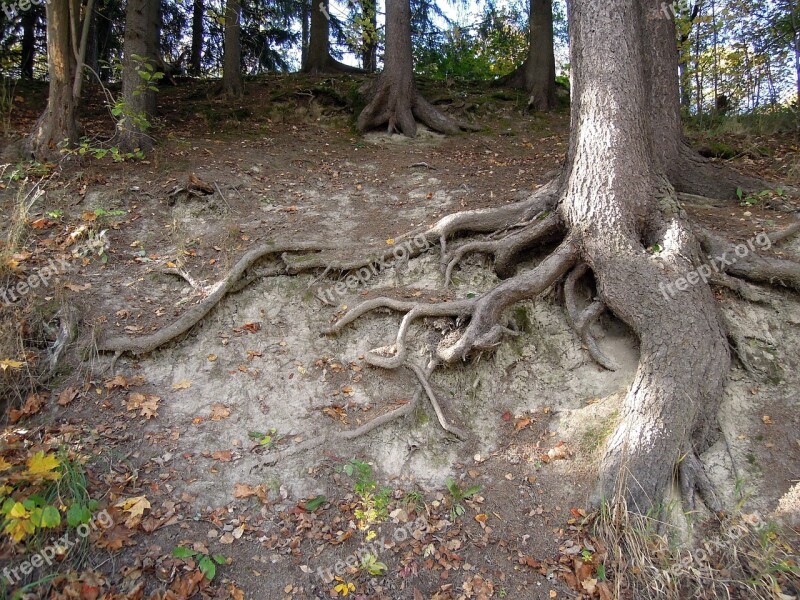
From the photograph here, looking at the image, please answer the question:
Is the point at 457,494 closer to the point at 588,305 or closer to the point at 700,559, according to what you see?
the point at 700,559

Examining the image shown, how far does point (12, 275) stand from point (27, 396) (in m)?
1.74

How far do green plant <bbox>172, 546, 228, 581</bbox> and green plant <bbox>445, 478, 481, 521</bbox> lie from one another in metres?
1.86

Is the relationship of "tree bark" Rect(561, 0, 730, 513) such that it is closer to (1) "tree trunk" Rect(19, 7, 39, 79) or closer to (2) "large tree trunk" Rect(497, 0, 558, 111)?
(2) "large tree trunk" Rect(497, 0, 558, 111)

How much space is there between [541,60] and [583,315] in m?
9.51

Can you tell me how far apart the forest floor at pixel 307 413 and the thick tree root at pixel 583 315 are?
12 cm

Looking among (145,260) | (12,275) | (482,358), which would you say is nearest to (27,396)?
(12,275)

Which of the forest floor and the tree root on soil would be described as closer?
the forest floor

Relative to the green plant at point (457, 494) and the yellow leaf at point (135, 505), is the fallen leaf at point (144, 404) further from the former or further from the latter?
the green plant at point (457, 494)

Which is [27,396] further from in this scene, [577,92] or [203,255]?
[577,92]

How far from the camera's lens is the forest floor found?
397cm

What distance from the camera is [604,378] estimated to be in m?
5.34

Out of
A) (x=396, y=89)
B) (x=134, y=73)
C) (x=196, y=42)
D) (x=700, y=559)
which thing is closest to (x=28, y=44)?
(x=196, y=42)

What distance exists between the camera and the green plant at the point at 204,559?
147 inches

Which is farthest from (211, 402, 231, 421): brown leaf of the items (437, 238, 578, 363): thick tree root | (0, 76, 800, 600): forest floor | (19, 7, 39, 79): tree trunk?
(19, 7, 39, 79): tree trunk
